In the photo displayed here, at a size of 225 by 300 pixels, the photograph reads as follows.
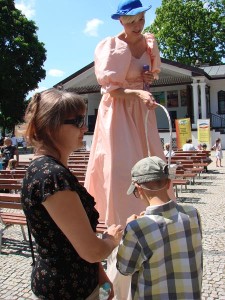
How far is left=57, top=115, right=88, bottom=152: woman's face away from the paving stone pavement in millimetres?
2503

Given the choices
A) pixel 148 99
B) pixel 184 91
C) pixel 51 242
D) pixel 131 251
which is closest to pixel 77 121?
pixel 51 242

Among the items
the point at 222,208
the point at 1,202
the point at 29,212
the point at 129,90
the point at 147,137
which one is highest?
Answer: the point at 129,90

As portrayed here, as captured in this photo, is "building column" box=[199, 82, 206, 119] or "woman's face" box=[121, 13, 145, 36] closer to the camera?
"woman's face" box=[121, 13, 145, 36]

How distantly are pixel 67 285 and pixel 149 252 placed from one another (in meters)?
0.46

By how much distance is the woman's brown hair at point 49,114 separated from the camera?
5.52 feet

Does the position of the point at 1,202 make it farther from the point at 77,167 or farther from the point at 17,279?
the point at 77,167

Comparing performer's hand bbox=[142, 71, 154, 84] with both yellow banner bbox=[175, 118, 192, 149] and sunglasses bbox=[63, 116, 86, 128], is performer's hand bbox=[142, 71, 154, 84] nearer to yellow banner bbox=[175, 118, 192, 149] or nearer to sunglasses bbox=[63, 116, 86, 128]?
sunglasses bbox=[63, 116, 86, 128]

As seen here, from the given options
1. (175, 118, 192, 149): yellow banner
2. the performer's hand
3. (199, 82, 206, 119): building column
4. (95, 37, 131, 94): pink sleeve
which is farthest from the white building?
(95, 37, 131, 94): pink sleeve

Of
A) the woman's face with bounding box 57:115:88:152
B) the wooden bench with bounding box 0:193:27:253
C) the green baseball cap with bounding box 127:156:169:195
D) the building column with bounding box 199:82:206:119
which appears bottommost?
the wooden bench with bounding box 0:193:27:253

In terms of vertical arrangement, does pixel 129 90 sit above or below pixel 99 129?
above

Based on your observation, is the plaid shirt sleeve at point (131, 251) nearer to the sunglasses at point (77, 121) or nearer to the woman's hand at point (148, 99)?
the sunglasses at point (77, 121)

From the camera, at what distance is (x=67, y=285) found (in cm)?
165

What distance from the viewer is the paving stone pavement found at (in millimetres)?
3916

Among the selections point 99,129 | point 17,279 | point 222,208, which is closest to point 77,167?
point 222,208
